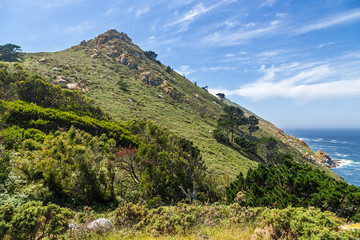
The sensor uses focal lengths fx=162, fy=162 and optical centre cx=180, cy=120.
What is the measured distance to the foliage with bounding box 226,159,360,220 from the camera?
8.66m

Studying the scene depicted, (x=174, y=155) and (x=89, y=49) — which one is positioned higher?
(x=89, y=49)

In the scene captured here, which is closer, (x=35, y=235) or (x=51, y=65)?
(x=35, y=235)

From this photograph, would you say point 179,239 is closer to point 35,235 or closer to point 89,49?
point 35,235

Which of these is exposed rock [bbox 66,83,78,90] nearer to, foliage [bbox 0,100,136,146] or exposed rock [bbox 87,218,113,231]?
foliage [bbox 0,100,136,146]

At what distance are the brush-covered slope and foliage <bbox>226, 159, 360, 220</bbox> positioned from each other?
2244cm

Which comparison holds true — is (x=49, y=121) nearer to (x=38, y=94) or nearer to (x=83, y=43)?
(x=38, y=94)

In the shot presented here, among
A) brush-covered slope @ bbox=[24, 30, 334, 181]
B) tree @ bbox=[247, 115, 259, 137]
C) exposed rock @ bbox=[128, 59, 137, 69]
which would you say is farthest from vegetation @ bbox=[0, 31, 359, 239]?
exposed rock @ bbox=[128, 59, 137, 69]

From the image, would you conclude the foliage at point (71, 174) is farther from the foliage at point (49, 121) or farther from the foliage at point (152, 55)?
the foliage at point (152, 55)

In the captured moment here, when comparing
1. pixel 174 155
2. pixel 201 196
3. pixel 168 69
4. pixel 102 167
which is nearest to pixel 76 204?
pixel 102 167

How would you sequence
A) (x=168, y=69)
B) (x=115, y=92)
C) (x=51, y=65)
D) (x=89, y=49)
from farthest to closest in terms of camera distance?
(x=168, y=69)
(x=89, y=49)
(x=51, y=65)
(x=115, y=92)

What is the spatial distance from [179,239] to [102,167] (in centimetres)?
849

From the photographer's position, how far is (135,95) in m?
68.8

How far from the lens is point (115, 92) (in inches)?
2502

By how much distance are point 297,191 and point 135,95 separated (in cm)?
6573
